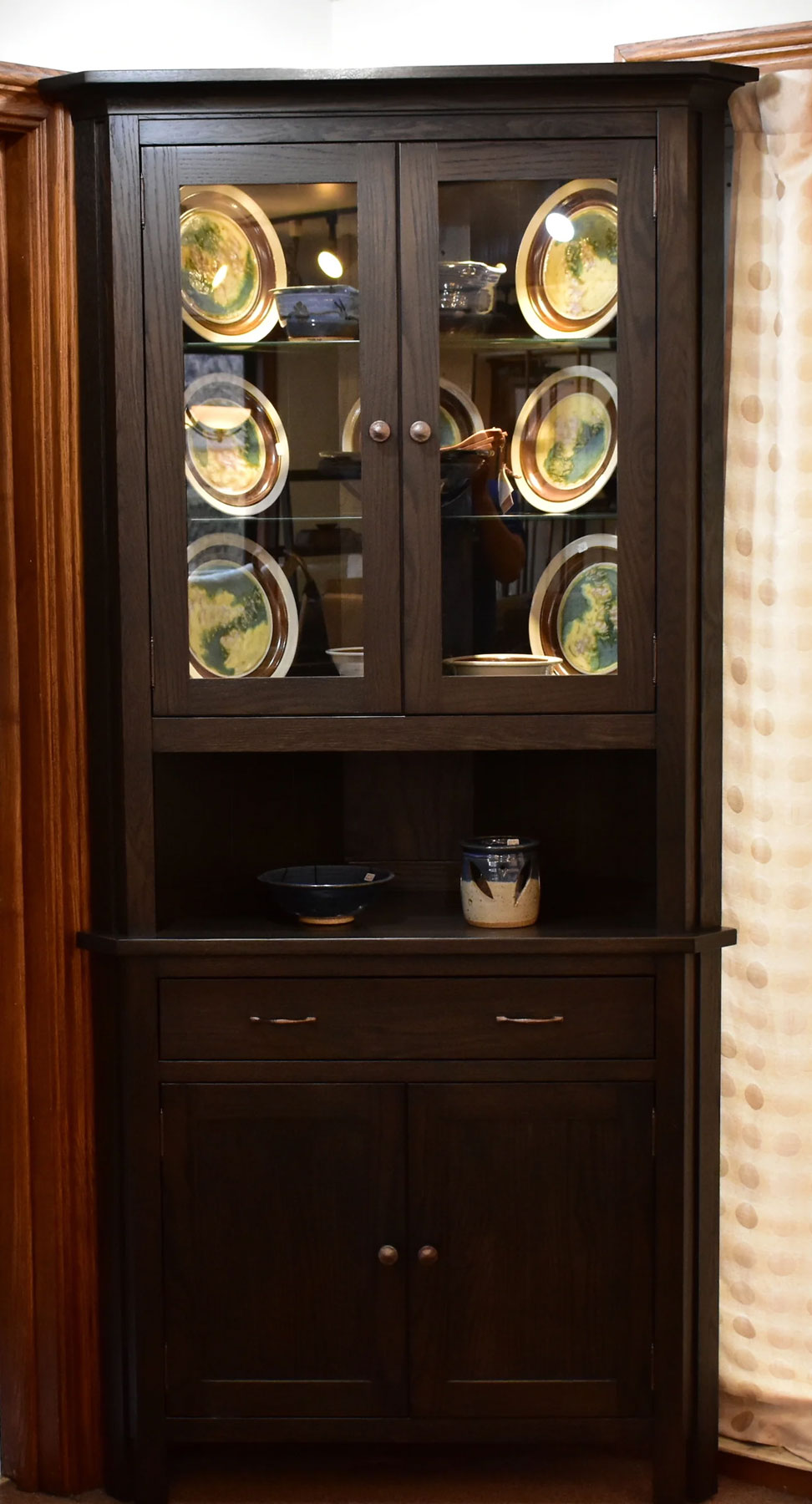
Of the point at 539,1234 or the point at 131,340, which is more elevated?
the point at 131,340

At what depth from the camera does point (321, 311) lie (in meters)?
2.07

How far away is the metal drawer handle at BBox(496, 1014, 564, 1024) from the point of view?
82.7 inches

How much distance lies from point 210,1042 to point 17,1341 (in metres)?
0.63

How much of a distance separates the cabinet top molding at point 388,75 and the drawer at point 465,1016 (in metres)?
1.32

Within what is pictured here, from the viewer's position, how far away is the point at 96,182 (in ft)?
6.80

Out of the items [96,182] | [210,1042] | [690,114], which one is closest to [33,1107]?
[210,1042]

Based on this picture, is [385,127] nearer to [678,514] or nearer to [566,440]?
[566,440]

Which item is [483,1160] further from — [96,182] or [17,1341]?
→ [96,182]

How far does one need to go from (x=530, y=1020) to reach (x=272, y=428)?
99 cm

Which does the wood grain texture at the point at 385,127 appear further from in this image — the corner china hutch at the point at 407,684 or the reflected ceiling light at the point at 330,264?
the reflected ceiling light at the point at 330,264

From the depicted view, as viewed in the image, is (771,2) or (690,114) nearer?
(690,114)

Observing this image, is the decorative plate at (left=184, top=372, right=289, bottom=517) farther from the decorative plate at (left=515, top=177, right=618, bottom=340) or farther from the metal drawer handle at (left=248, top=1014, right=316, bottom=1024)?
the metal drawer handle at (left=248, top=1014, right=316, bottom=1024)

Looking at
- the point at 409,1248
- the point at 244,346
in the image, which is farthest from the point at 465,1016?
the point at 244,346

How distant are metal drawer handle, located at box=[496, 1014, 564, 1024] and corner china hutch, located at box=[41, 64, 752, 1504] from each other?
0.01 meters
